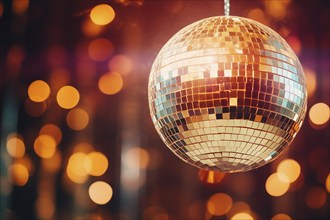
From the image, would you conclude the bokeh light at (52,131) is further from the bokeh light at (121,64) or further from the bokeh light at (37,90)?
the bokeh light at (121,64)

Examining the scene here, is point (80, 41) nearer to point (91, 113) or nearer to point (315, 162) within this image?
point (91, 113)

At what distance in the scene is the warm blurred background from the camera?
1.64 meters

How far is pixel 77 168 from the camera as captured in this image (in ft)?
5.61

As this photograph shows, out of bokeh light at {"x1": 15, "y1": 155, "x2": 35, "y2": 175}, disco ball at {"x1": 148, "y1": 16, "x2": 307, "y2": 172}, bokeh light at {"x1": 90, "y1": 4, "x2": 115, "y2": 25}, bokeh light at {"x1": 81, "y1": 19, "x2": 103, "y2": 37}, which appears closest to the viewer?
disco ball at {"x1": 148, "y1": 16, "x2": 307, "y2": 172}

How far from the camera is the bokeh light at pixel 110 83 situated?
1684 millimetres

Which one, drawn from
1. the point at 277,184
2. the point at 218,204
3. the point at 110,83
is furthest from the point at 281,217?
the point at 110,83

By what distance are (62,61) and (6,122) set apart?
27 centimetres

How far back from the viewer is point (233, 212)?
170 centimetres

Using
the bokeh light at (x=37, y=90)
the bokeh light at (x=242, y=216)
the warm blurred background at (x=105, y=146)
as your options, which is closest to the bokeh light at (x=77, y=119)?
the warm blurred background at (x=105, y=146)

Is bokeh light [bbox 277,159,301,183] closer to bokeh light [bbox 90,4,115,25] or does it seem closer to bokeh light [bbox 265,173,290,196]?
bokeh light [bbox 265,173,290,196]

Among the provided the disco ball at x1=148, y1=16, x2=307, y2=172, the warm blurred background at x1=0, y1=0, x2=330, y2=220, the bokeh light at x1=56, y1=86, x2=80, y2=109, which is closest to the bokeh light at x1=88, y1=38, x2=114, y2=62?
the warm blurred background at x1=0, y1=0, x2=330, y2=220

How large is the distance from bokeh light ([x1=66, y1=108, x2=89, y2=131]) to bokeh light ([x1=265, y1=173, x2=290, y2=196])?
640mm

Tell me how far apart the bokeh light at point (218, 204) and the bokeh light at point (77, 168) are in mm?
429

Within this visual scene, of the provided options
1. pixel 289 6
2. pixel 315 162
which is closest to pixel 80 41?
pixel 289 6
